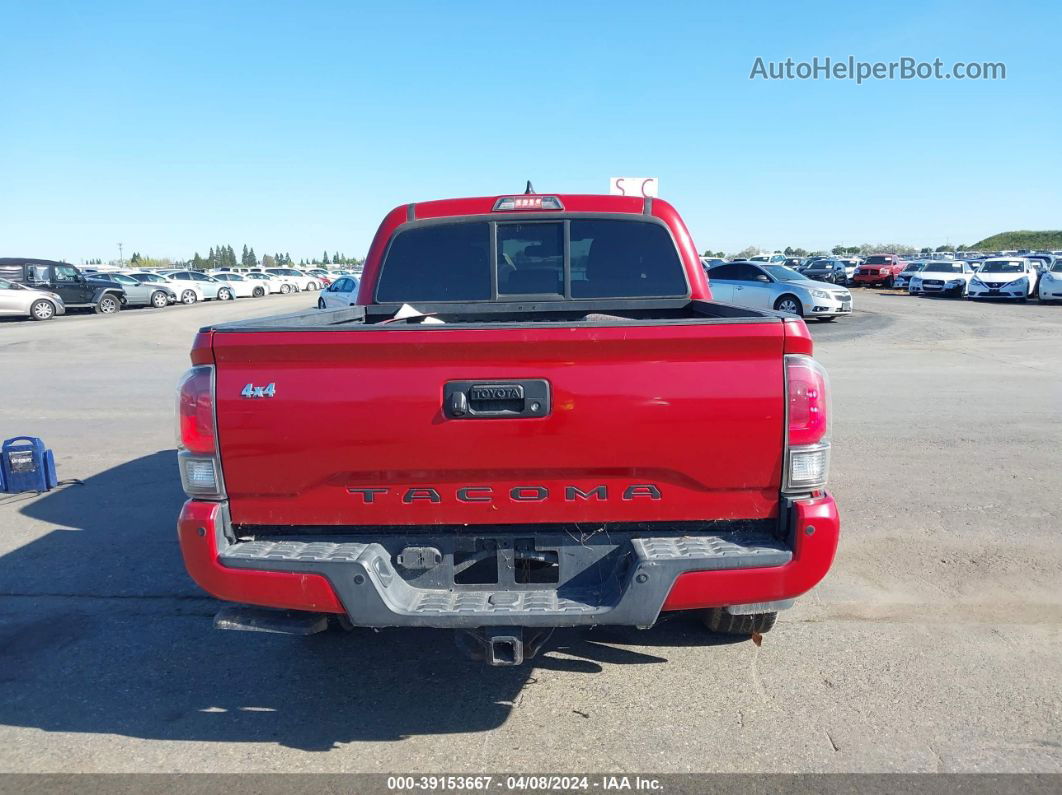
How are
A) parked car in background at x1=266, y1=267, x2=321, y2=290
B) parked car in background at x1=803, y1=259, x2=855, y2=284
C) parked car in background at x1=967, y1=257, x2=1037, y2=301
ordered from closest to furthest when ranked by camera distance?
1. parked car in background at x1=967, y1=257, x2=1037, y2=301
2. parked car in background at x1=803, y1=259, x2=855, y2=284
3. parked car in background at x1=266, y1=267, x2=321, y2=290

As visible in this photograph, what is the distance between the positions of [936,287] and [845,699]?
3413cm

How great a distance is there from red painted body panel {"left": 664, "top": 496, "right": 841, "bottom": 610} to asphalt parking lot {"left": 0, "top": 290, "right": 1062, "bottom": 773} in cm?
67

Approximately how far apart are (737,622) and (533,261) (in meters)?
2.37

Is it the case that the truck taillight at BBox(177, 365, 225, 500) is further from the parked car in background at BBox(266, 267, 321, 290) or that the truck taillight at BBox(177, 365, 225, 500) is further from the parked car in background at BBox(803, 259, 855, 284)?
the parked car in background at BBox(266, 267, 321, 290)

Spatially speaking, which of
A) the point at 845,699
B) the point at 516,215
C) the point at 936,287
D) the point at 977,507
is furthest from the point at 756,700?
the point at 936,287

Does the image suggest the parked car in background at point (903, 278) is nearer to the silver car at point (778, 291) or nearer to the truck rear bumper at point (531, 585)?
the silver car at point (778, 291)

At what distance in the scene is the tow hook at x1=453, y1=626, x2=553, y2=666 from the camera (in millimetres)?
2871

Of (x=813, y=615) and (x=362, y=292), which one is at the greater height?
(x=362, y=292)

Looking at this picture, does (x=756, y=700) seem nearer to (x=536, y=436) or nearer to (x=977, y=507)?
(x=536, y=436)

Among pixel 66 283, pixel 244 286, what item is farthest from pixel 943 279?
pixel 244 286

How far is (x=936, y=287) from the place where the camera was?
3309cm

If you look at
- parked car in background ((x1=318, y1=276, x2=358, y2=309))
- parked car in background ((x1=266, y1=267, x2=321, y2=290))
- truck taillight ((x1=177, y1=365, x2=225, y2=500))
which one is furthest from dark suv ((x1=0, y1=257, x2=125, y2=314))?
truck taillight ((x1=177, y1=365, x2=225, y2=500))

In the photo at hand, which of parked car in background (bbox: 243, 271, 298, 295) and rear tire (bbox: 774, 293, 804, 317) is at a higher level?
parked car in background (bbox: 243, 271, 298, 295)

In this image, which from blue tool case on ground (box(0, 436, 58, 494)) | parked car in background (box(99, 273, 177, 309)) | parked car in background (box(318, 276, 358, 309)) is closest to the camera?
blue tool case on ground (box(0, 436, 58, 494))
